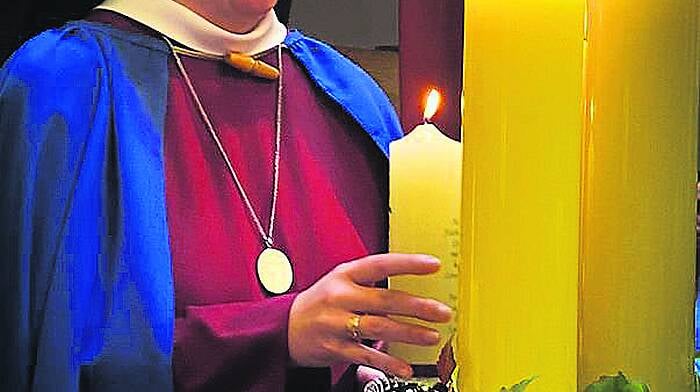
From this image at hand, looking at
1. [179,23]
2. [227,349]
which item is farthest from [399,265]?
[179,23]

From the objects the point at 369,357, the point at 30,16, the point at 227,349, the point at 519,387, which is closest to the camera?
the point at 519,387

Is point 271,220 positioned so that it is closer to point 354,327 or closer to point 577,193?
point 354,327

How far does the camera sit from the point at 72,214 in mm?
629

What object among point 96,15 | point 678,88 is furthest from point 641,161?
point 96,15

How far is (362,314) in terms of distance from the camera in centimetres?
47

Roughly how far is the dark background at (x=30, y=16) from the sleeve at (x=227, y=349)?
0.72 ft

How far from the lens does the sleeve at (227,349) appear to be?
2.01 ft

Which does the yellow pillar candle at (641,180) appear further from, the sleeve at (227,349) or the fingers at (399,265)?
the sleeve at (227,349)

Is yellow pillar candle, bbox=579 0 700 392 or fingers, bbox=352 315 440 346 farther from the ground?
yellow pillar candle, bbox=579 0 700 392

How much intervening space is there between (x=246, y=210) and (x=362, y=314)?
0.24m

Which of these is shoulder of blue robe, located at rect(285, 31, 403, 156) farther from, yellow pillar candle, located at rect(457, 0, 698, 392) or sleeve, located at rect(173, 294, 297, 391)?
yellow pillar candle, located at rect(457, 0, 698, 392)

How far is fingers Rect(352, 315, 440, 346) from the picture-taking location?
1.35 ft

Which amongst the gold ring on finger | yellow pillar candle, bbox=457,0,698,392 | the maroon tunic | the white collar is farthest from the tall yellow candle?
the white collar

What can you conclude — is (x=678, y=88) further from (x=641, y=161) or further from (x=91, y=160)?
(x=91, y=160)
